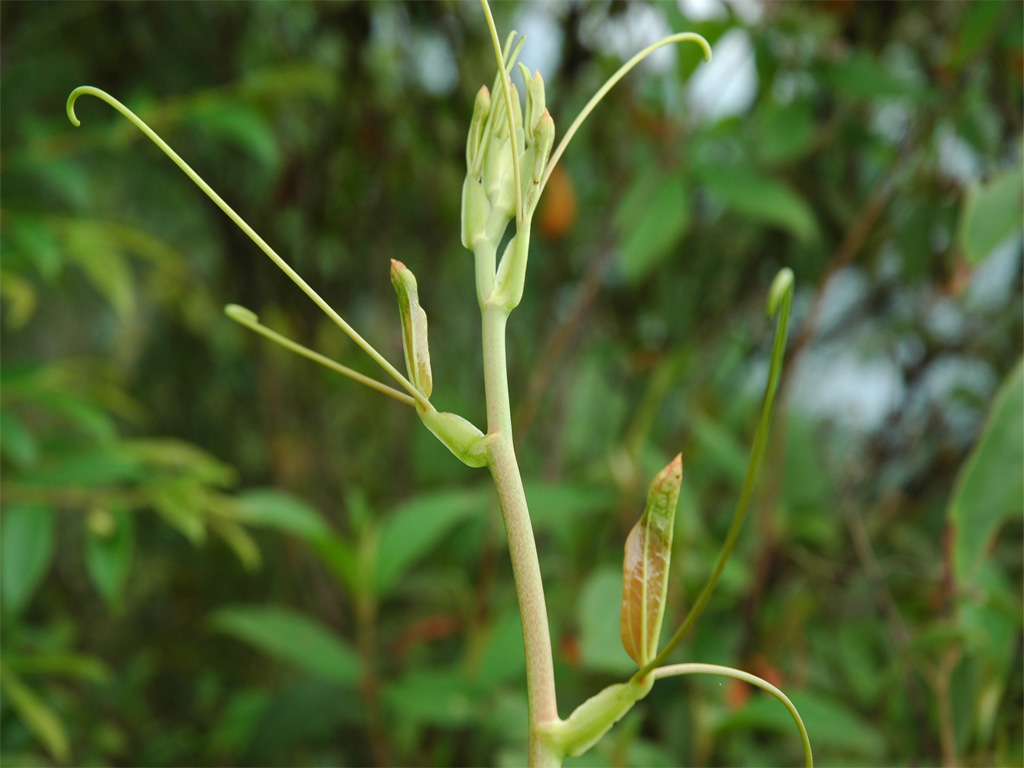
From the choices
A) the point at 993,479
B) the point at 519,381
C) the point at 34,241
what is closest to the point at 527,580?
the point at 993,479

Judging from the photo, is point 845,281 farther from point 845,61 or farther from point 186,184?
point 186,184

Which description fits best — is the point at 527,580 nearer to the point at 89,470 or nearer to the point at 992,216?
the point at 992,216

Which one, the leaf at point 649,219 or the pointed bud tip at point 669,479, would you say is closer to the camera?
the pointed bud tip at point 669,479

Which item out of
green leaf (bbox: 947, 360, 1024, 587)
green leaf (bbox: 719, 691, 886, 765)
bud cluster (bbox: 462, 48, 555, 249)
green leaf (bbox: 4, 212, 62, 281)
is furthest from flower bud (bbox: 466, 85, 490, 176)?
green leaf (bbox: 4, 212, 62, 281)

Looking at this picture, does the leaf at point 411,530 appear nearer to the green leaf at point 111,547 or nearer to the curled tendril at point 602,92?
the green leaf at point 111,547

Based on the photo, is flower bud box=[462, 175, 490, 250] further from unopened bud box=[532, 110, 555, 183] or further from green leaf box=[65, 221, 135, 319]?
green leaf box=[65, 221, 135, 319]

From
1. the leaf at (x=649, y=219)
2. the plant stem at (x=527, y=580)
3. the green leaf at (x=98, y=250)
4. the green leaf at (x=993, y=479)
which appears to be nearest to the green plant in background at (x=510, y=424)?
the plant stem at (x=527, y=580)
